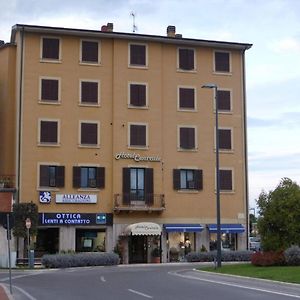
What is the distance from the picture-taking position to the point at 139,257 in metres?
50.8

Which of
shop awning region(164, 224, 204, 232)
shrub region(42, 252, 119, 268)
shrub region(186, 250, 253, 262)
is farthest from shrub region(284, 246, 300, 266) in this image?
shop awning region(164, 224, 204, 232)

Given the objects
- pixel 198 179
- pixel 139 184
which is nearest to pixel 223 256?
pixel 198 179

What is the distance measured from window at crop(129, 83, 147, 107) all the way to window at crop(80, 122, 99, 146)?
12.5 ft

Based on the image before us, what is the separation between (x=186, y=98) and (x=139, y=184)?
8.09 meters

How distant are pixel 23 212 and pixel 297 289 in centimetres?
2874

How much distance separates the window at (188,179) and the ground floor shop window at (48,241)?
33.4ft

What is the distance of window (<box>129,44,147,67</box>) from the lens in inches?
2038

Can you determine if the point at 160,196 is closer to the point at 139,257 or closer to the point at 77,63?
the point at 139,257

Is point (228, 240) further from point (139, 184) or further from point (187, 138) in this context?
point (187, 138)

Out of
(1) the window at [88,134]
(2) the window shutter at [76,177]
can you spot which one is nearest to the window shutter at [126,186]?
(1) the window at [88,134]

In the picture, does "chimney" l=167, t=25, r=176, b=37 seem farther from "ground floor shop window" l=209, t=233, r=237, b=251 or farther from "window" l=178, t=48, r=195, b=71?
"ground floor shop window" l=209, t=233, r=237, b=251

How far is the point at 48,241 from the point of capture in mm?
49250

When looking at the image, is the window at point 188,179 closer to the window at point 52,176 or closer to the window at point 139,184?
the window at point 139,184

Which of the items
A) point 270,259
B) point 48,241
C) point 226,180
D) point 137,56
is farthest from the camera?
point 226,180
